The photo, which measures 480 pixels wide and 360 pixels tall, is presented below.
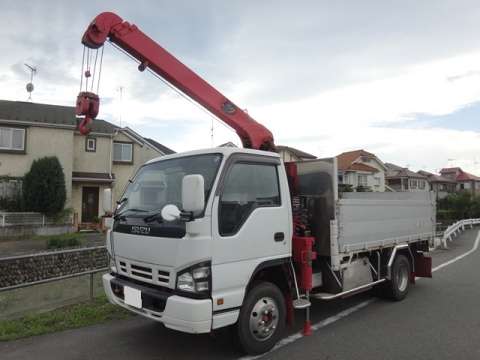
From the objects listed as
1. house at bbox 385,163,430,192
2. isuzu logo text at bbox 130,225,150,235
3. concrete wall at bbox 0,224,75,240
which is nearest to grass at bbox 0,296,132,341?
isuzu logo text at bbox 130,225,150,235

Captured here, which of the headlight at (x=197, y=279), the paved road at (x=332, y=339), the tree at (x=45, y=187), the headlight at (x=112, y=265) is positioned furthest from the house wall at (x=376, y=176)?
the headlight at (x=197, y=279)

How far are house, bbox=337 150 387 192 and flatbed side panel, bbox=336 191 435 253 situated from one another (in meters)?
35.4

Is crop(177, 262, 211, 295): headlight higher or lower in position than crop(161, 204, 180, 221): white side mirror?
lower

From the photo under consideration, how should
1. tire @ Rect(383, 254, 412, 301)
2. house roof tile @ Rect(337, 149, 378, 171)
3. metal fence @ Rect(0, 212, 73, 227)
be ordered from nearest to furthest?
1. tire @ Rect(383, 254, 412, 301)
2. metal fence @ Rect(0, 212, 73, 227)
3. house roof tile @ Rect(337, 149, 378, 171)

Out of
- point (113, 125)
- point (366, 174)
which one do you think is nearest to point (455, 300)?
point (113, 125)

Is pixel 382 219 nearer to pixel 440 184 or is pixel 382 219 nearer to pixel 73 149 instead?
pixel 73 149

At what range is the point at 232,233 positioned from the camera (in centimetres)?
389

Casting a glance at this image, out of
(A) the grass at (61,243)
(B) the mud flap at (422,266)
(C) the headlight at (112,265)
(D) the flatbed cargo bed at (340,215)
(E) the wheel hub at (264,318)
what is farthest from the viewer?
(A) the grass at (61,243)

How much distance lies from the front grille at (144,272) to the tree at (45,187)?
16.5 meters

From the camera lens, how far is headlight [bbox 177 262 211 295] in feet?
11.8

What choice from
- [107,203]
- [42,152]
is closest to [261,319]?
[107,203]

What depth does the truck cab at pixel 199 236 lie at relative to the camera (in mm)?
3588

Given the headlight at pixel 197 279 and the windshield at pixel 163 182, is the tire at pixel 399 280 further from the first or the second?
the windshield at pixel 163 182

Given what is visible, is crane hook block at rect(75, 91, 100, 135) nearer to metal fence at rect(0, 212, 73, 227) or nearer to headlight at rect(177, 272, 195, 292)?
headlight at rect(177, 272, 195, 292)
